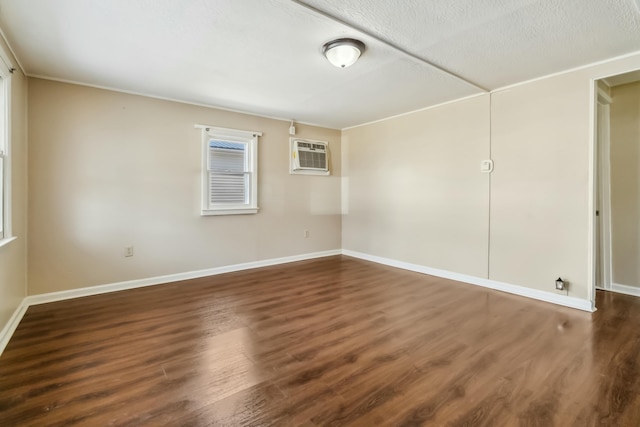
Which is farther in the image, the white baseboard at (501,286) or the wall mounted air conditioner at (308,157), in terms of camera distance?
the wall mounted air conditioner at (308,157)

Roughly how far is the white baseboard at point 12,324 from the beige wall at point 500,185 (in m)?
4.40

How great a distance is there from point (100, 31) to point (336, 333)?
300 cm

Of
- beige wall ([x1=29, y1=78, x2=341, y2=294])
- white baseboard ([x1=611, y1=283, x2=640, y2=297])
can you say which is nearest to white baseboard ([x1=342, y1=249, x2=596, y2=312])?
white baseboard ([x1=611, y1=283, x2=640, y2=297])

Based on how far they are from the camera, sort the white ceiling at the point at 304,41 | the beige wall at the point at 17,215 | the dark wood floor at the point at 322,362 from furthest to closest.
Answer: the beige wall at the point at 17,215, the white ceiling at the point at 304,41, the dark wood floor at the point at 322,362

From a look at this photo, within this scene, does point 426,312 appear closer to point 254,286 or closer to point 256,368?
point 256,368

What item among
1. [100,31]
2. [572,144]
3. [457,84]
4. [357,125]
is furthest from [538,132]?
[100,31]

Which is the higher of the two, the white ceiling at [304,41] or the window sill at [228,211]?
the white ceiling at [304,41]

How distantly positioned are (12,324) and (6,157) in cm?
140

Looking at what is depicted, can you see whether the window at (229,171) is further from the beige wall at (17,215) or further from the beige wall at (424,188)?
the beige wall at (424,188)

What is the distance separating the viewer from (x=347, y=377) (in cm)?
184

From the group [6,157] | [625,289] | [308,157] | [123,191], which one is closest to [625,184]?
[625,289]

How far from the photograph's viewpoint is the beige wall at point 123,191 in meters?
3.13

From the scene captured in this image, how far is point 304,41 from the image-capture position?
2.40 metres

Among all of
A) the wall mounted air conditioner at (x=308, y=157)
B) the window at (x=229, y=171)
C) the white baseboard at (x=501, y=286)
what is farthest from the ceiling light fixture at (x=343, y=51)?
the white baseboard at (x=501, y=286)
